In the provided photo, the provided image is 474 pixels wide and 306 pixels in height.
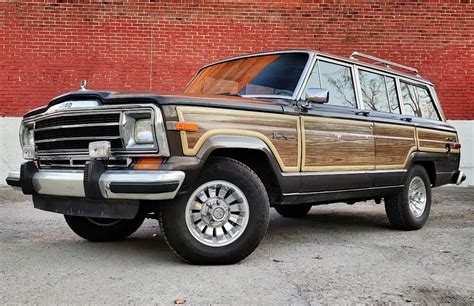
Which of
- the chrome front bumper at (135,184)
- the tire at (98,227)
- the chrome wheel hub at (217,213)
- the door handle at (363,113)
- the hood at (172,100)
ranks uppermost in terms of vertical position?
the hood at (172,100)

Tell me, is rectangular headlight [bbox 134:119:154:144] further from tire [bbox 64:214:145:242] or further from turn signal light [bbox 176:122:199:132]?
tire [bbox 64:214:145:242]

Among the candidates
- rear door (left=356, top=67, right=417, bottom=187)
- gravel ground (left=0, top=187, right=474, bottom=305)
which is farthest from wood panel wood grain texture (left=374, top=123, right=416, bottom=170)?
gravel ground (left=0, top=187, right=474, bottom=305)

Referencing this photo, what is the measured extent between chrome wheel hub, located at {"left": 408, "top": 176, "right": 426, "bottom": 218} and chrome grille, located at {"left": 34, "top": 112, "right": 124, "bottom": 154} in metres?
3.81

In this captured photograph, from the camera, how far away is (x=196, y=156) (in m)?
3.69

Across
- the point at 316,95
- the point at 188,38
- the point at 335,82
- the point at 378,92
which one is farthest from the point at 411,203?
the point at 188,38

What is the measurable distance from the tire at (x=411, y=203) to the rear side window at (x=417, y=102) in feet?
2.50

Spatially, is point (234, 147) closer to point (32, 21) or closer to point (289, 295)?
point (289, 295)

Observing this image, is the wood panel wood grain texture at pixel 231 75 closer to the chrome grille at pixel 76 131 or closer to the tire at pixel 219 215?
the tire at pixel 219 215

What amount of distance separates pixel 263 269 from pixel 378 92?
2.96 metres

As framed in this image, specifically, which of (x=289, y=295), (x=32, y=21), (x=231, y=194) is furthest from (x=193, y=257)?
(x=32, y=21)

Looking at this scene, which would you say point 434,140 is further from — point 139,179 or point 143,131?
point 139,179

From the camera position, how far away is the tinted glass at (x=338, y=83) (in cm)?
505

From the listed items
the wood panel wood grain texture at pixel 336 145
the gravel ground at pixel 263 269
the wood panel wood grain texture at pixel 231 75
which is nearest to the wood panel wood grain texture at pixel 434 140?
the gravel ground at pixel 263 269

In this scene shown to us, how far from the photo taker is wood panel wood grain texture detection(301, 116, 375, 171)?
457cm
